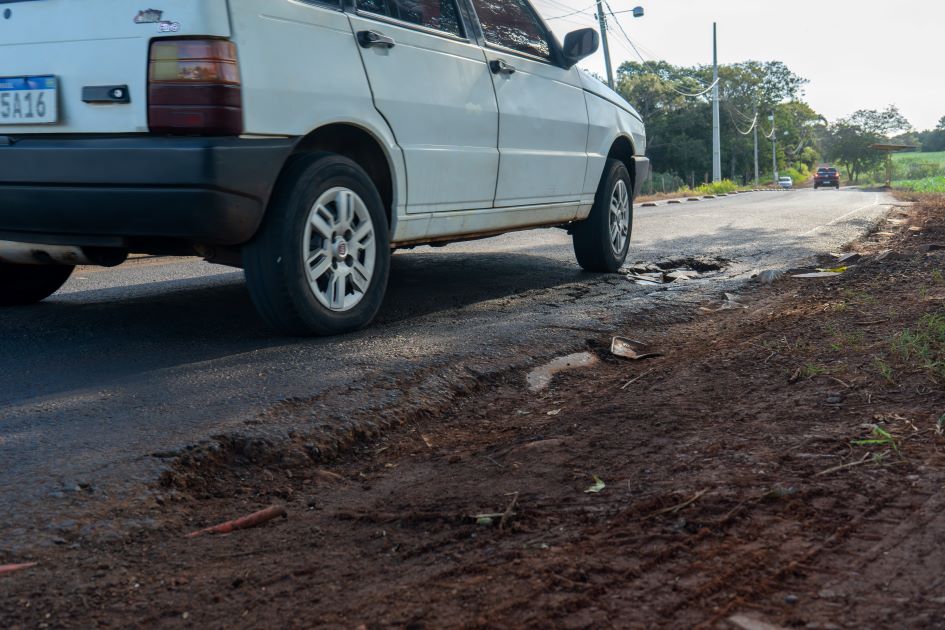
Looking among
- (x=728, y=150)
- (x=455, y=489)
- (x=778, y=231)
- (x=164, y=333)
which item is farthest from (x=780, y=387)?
(x=728, y=150)

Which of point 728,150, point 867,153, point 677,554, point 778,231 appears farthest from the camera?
point 867,153

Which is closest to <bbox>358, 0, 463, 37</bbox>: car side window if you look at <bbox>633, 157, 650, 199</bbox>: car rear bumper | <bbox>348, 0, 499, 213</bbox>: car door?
<bbox>348, 0, 499, 213</bbox>: car door

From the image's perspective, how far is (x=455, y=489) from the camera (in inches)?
97.2

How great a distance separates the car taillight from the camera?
3564 mm

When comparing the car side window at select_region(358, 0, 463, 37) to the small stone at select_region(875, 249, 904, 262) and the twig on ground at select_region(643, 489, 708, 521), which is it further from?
the small stone at select_region(875, 249, 904, 262)

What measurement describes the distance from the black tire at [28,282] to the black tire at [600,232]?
3.41 m

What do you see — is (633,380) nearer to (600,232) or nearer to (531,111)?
(531,111)

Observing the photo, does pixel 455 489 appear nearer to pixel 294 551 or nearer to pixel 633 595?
pixel 294 551

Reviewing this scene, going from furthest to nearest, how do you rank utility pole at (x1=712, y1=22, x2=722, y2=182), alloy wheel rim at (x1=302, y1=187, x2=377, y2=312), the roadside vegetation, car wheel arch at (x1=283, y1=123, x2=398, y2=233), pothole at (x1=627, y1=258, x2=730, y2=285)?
the roadside vegetation, utility pole at (x1=712, y1=22, x2=722, y2=182), pothole at (x1=627, y1=258, x2=730, y2=285), car wheel arch at (x1=283, y1=123, x2=398, y2=233), alloy wheel rim at (x1=302, y1=187, x2=377, y2=312)

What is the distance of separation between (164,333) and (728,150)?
284 feet

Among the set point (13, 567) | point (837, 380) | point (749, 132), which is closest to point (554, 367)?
point (837, 380)

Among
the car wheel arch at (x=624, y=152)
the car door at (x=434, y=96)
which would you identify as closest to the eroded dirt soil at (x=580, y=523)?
the car door at (x=434, y=96)

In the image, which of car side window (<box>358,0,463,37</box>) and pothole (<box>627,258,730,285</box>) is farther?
pothole (<box>627,258,730,285</box>)

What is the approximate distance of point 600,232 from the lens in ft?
21.6
